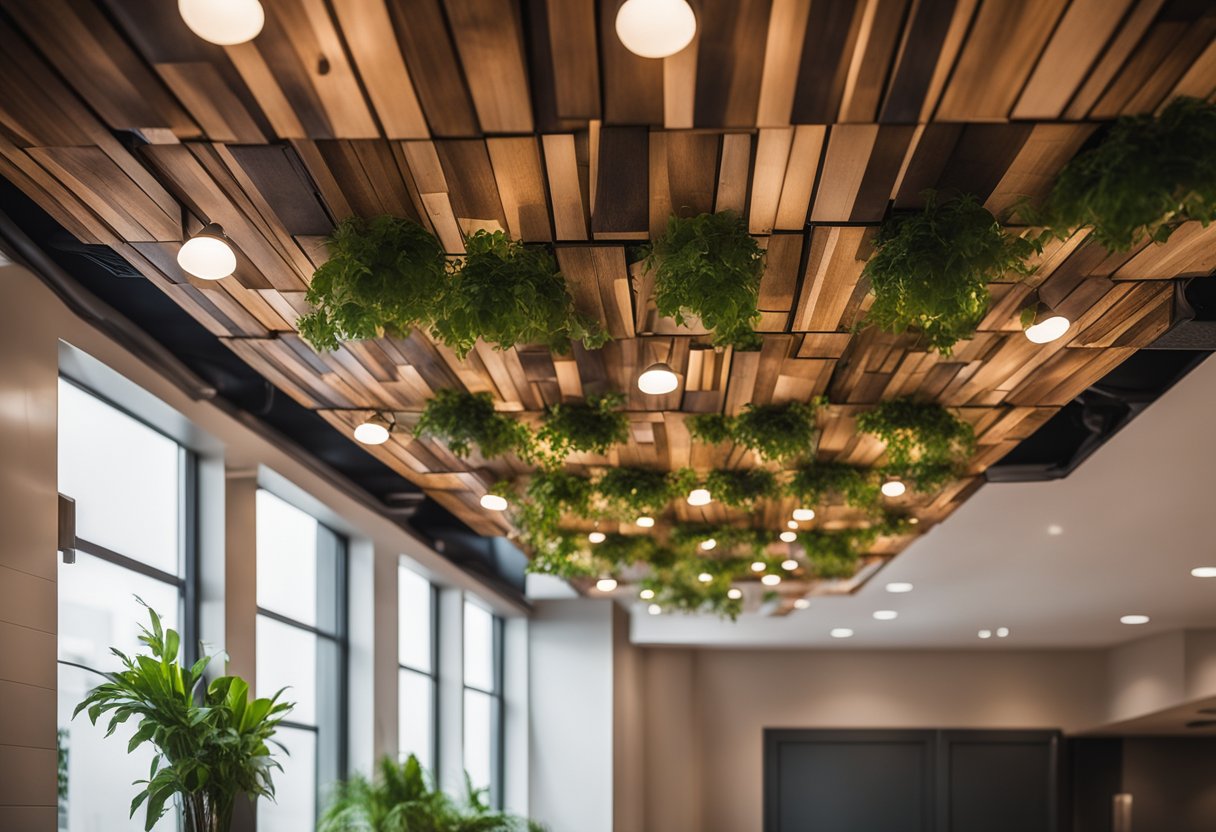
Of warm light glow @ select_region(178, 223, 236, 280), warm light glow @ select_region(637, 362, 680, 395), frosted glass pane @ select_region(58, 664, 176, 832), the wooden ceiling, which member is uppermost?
the wooden ceiling

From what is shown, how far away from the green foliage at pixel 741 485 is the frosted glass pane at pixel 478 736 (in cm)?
587

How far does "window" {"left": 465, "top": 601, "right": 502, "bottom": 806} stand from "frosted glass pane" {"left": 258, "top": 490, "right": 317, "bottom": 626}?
418 centimetres

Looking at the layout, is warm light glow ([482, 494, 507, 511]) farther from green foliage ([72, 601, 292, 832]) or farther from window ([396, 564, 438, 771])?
window ([396, 564, 438, 771])

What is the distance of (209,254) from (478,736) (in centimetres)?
932

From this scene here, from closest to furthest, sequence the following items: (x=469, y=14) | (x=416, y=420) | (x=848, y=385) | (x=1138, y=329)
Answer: (x=469, y=14) → (x=1138, y=329) → (x=848, y=385) → (x=416, y=420)

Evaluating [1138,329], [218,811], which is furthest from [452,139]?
[218,811]

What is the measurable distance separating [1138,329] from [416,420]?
9.53ft

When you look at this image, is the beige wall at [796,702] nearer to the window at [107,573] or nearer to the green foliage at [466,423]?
the window at [107,573]

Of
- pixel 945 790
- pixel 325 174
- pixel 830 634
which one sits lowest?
pixel 945 790

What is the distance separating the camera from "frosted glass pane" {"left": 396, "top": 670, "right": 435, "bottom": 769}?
31.8ft

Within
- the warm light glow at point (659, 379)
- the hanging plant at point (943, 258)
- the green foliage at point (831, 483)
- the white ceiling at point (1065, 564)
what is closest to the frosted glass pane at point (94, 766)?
the warm light glow at point (659, 379)

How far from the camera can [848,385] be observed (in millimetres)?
5117

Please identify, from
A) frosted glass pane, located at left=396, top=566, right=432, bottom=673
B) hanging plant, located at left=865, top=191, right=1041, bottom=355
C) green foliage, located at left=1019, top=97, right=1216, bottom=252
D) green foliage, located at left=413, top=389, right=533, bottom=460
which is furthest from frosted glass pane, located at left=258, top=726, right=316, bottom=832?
green foliage, located at left=1019, top=97, right=1216, bottom=252

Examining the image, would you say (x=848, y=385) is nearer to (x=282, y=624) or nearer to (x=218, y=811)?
(x=218, y=811)
